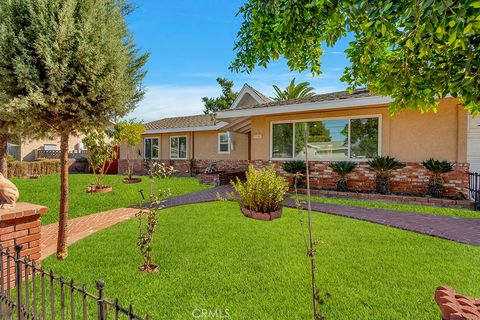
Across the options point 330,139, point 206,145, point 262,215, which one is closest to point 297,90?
point 206,145

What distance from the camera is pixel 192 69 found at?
15758mm

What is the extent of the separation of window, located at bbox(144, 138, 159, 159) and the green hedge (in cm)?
617

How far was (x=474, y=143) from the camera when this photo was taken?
9344mm

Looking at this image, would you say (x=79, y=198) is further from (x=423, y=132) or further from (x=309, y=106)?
(x=423, y=132)

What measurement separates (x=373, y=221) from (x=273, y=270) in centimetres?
396

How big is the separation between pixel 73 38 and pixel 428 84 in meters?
4.50

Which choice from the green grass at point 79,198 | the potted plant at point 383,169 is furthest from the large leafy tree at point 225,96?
the potted plant at point 383,169

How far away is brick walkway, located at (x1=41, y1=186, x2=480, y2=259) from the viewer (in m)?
5.68

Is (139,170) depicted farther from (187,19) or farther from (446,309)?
(446,309)

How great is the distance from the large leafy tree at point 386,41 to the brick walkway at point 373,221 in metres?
4.24

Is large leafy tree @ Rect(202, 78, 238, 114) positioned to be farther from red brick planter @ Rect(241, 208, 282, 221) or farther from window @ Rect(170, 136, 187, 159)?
red brick planter @ Rect(241, 208, 282, 221)

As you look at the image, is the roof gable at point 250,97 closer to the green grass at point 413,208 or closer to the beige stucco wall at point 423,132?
the beige stucco wall at point 423,132

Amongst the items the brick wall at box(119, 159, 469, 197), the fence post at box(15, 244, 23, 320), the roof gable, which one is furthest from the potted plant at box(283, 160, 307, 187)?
the fence post at box(15, 244, 23, 320)

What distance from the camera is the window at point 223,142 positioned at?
62.6ft
